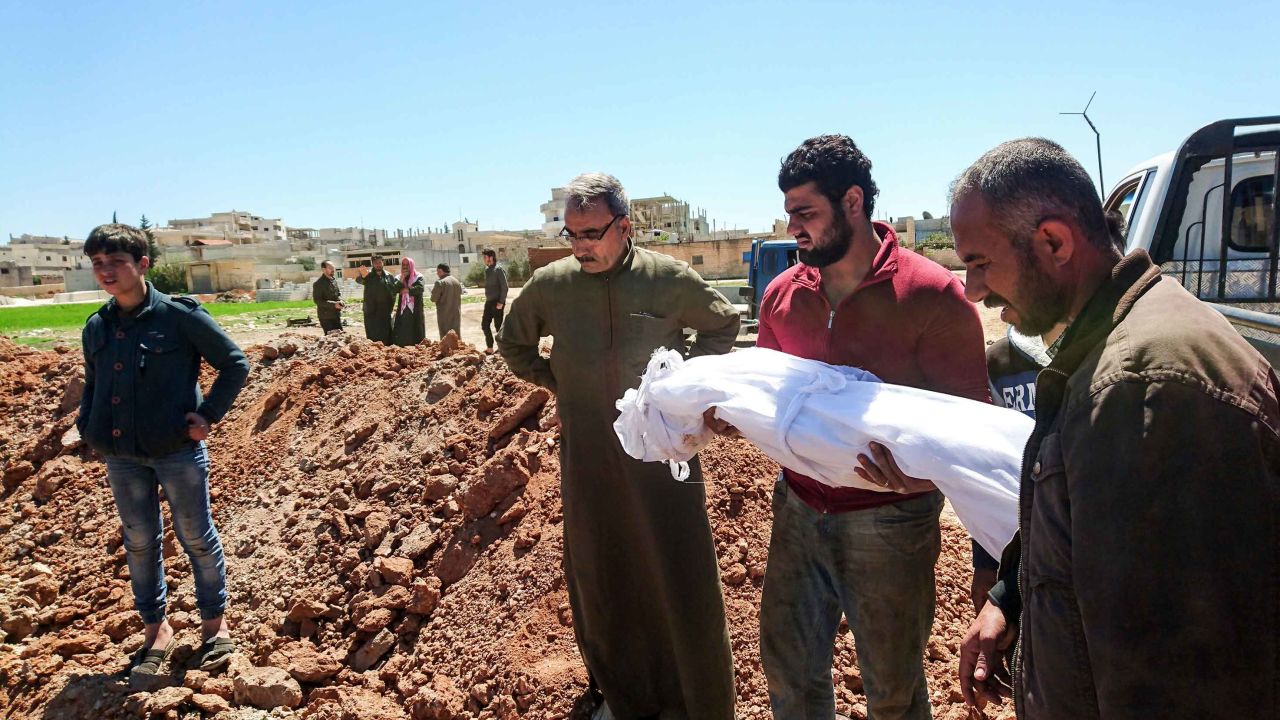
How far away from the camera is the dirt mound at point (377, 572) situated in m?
3.46

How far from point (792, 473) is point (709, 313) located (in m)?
0.79

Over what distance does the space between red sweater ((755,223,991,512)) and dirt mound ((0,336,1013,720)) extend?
1220 millimetres

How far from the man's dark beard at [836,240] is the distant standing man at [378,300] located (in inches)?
361

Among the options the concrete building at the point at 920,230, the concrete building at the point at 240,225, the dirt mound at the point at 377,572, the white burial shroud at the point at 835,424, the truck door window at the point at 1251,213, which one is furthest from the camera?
the concrete building at the point at 240,225

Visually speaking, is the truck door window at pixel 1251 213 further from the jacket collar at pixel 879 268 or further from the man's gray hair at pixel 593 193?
the man's gray hair at pixel 593 193

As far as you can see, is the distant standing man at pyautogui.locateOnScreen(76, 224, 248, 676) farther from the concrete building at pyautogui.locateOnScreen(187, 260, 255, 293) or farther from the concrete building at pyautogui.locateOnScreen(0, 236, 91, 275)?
the concrete building at pyautogui.locateOnScreen(0, 236, 91, 275)

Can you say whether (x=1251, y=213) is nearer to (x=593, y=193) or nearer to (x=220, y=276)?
(x=593, y=193)

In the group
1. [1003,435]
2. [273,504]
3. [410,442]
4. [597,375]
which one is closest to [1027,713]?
[1003,435]

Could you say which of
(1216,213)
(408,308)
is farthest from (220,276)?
(1216,213)

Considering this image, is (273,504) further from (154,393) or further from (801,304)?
(801,304)

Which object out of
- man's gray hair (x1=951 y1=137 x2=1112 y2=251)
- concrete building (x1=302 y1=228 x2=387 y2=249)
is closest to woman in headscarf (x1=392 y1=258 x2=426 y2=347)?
man's gray hair (x1=951 y1=137 x2=1112 y2=251)

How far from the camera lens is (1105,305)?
119 centimetres

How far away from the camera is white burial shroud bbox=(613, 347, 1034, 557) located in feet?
5.52

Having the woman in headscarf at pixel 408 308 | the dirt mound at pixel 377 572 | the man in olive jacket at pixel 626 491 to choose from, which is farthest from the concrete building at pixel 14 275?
the man in olive jacket at pixel 626 491
